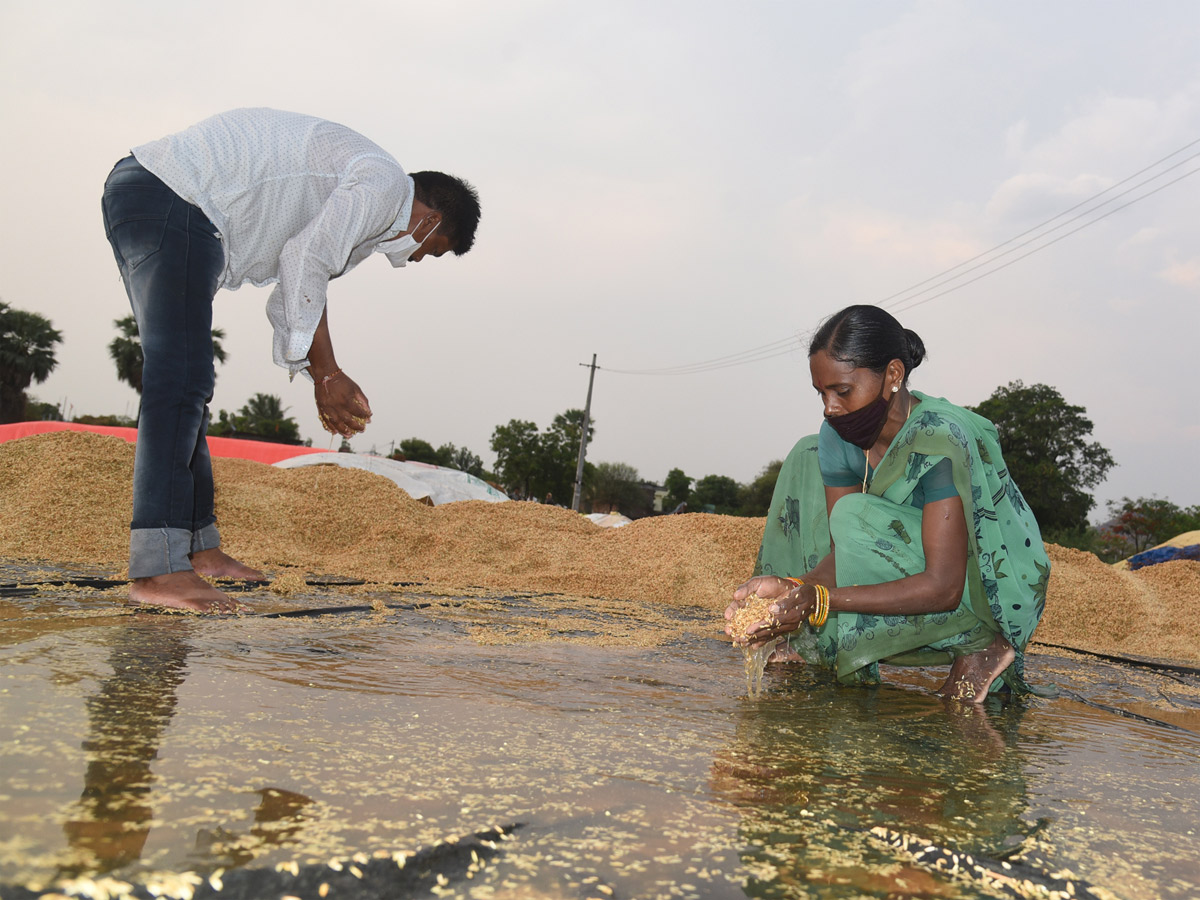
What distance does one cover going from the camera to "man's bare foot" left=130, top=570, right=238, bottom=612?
2.19 m

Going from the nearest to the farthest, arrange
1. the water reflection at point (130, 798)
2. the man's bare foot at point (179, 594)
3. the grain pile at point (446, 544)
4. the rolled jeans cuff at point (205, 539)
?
the water reflection at point (130, 798)
the man's bare foot at point (179, 594)
the rolled jeans cuff at point (205, 539)
the grain pile at point (446, 544)

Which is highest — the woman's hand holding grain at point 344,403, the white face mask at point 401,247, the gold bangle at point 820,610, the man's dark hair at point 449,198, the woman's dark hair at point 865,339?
the man's dark hair at point 449,198

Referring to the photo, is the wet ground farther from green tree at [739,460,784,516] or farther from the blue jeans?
green tree at [739,460,784,516]

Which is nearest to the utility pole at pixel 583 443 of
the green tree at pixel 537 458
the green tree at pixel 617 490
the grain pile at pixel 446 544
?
the green tree at pixel 537 458

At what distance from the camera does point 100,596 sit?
2.43 meters

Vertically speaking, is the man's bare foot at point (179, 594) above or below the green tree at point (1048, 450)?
below

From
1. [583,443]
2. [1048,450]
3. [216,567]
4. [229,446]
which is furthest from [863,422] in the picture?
[1048,450]

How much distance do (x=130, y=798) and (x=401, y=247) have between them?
2.25 meters

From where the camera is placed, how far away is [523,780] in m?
0.95

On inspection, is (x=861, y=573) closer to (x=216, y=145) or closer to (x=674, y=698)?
(x=674, y=698)

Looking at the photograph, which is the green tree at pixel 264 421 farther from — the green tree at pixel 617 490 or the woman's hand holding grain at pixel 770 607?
the woman's hand holding grain at pixel 770 607

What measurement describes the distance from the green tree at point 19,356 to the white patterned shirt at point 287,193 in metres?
32.8

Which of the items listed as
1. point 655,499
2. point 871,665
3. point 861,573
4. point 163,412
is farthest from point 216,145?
point 655,499

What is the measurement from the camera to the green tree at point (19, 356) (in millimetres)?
29297
